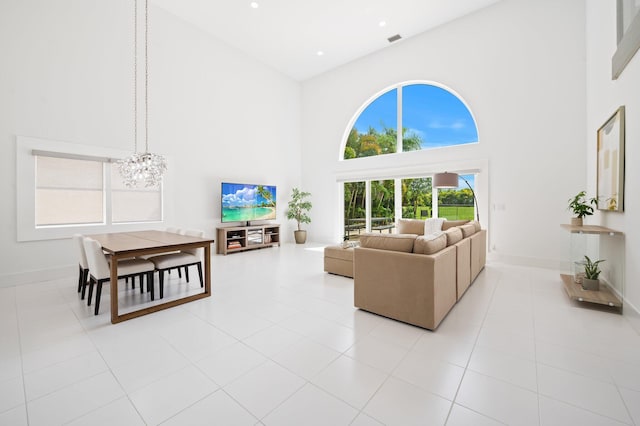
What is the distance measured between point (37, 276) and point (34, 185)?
129 cm

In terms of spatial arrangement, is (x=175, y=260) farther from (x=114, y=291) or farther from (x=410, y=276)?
(x=410, y=276)

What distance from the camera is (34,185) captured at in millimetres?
3865

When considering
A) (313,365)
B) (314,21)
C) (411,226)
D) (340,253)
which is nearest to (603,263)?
(411,226)

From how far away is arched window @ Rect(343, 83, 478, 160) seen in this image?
567 cm

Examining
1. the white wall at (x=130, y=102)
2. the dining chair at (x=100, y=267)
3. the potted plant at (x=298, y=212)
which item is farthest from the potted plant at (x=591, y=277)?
the white wall at (x=130, y=102)

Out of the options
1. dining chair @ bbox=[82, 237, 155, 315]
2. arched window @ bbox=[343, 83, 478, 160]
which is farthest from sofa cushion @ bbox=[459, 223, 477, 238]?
dining chair @ bbox=[82, 237, 155, 315]

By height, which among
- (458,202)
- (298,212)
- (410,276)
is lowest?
(410,276)

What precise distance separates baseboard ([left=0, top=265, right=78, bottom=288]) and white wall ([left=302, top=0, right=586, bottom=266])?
21.1 feet

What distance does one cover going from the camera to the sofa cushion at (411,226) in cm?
524

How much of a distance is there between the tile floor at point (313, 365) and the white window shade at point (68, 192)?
1441mm

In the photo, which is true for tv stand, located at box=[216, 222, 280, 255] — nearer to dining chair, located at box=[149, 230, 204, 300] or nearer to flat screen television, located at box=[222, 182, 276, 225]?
flat screen television, located at box=[222, 182, 276, 225]

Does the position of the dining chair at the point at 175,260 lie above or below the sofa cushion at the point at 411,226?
below

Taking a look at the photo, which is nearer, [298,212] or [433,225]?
[433,225]

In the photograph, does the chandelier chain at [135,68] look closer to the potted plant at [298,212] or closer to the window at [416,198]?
the potted plant at [298,212]
